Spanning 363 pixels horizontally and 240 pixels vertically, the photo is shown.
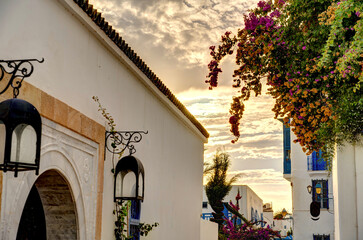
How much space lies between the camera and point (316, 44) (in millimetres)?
7883

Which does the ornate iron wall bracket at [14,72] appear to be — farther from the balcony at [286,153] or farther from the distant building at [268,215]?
the distant building at [268,215]

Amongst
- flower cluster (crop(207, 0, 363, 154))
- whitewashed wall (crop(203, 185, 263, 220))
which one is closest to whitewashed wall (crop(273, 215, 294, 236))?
whitewashed wall (crop(203, 185, 263, 220))

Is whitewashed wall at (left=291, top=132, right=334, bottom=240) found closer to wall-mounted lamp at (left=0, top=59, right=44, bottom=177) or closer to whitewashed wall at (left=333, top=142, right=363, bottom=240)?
whitewashed wall at (left=333, top=142, right=363, bottom=240)

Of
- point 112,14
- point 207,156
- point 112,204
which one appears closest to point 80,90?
point 112,204

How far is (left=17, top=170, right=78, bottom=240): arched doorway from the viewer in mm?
6203

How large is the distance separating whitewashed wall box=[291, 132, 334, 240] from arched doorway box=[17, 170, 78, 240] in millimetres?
17690

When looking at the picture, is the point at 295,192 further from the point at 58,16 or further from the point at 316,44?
the point at 58,16

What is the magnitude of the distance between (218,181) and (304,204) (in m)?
4.93

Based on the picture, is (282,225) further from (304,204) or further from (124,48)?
(124,48)

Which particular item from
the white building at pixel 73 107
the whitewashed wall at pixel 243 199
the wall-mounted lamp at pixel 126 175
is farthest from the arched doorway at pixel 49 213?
the whitewashed wall at pixel 243 199

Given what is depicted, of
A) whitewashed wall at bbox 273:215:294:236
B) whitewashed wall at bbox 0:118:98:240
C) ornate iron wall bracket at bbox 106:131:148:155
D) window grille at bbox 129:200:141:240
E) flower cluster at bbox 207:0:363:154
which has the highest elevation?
flower cluster at bbox 207:0:363:154

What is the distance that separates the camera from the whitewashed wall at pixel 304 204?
2289cm

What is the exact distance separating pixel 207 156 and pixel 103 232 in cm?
2061

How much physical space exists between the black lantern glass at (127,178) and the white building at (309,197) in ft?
52.5
